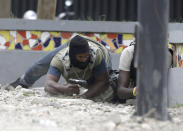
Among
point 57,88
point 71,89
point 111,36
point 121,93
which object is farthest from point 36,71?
point 121,93

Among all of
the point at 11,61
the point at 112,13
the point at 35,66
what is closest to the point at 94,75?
the point at 35,66

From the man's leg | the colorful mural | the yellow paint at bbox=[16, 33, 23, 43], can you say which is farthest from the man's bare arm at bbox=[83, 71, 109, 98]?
the yellow paint at bbox=[16, 33, 23, 43]

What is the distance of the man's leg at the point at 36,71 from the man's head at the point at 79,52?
0.53 m

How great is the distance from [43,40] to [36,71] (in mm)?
804

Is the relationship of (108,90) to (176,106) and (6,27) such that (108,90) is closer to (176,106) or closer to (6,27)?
(176,106)

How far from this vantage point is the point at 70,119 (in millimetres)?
3391

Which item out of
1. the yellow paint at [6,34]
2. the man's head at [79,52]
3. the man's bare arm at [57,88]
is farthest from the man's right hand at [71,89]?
the yellow paint at [6,34]

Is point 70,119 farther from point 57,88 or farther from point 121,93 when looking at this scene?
point 57,88

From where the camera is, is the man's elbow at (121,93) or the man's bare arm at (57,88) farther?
the man's bare arm at (57,88)

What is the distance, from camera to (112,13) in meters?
9.13

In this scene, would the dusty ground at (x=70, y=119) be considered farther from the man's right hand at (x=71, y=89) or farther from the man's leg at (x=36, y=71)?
the man's leg at (x=36, y=71)

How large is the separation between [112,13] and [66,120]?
5974 millimetres

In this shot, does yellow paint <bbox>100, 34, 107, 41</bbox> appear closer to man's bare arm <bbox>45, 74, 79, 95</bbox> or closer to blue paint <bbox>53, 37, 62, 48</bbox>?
blue paint <bbox>53, 37, 62, 48</bbox>

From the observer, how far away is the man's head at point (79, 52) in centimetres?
485
